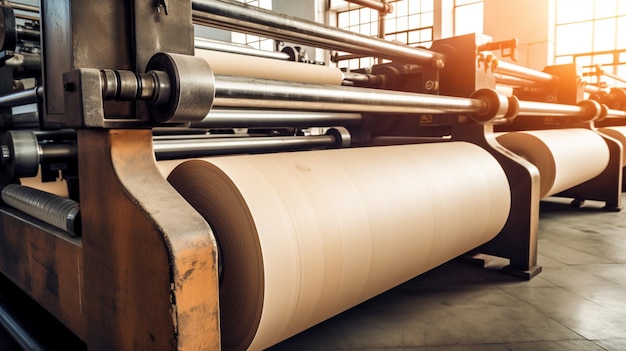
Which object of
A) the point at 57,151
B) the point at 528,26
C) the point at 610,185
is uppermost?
the point at 528,26

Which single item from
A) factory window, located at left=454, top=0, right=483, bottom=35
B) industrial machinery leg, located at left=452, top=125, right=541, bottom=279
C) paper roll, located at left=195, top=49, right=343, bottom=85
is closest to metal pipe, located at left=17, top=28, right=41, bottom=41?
paper roll, located at left=195, top=49, right=343, bottom=85

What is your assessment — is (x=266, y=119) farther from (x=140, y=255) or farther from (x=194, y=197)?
(x=140, y=255)

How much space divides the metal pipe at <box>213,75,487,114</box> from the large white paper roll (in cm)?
11

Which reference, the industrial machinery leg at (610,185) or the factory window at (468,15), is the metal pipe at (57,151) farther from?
the factory window at (468,15)

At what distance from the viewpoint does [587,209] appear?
309 centimetres

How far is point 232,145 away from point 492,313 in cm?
96

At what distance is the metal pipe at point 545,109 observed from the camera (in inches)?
81.2

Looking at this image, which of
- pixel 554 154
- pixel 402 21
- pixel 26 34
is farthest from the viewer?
pixel 402 21

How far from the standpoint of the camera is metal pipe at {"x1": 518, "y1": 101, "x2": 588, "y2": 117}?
6.76 ft

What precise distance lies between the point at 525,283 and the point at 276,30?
45.7 inches

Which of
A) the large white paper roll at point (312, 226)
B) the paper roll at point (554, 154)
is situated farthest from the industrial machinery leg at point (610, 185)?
the large white paper roll at point (312, 226)

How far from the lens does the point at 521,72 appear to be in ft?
7.90

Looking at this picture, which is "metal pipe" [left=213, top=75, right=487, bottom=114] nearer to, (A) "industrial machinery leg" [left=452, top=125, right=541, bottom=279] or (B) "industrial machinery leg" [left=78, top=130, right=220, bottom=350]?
(B) "industrial machinery leg" [left=78, top=130, right=220, bottom=350]

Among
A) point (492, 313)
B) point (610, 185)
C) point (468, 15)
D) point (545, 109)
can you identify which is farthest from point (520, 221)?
point (468, 15)
